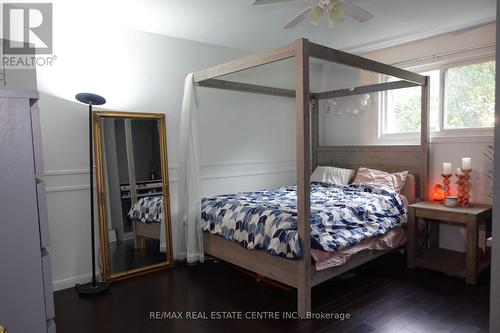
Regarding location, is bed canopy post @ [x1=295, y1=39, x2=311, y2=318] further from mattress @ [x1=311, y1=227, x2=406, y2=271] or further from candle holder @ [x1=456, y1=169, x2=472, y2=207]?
candle holder @ [x1=456, y1=169, x2=472, y2=207]

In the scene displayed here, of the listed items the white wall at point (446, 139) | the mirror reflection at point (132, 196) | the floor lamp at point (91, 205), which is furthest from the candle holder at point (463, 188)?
the floor lamp at point (91, 205)

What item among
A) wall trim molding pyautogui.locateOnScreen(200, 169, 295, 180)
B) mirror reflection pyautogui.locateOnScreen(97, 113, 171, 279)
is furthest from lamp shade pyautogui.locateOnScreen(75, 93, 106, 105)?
wall trim molding pyautogui.locateOnScreen(200, 169, 295, 180)

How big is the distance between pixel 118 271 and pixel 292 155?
2.85 meters

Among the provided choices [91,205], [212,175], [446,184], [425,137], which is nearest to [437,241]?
[446,184]

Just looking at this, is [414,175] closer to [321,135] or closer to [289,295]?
[321,135]

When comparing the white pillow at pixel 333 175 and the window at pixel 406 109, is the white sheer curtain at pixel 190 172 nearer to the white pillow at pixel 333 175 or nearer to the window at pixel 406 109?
the white pillow at pixel 333 175

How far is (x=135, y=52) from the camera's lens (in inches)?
140

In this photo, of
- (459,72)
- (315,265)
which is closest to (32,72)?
(315,265)

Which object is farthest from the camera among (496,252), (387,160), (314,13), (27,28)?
(387,160)

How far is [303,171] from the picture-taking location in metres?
2.49

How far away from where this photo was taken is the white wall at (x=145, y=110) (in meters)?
3.12

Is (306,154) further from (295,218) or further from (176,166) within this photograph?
(176,166)

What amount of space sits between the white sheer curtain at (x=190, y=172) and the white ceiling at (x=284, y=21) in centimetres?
59

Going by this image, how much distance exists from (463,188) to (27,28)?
4.33m
